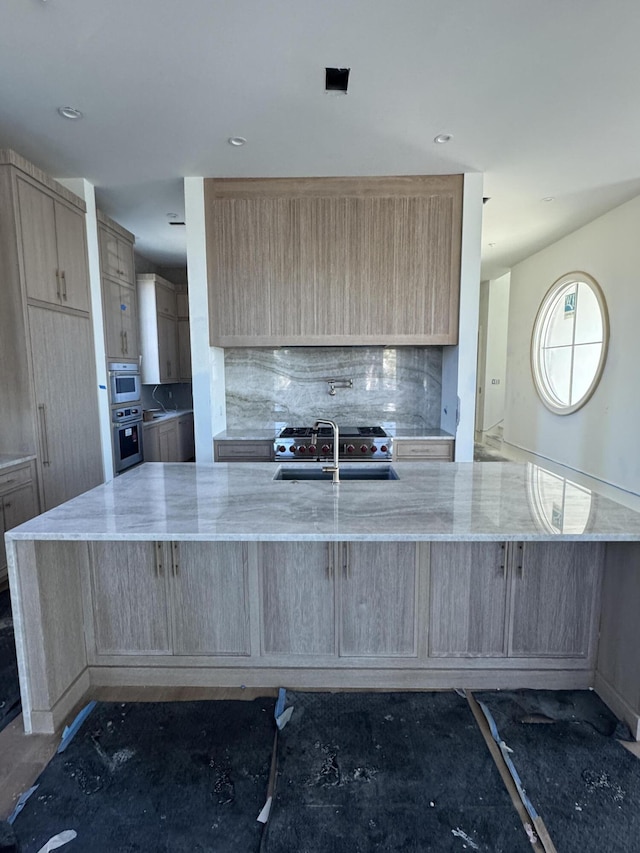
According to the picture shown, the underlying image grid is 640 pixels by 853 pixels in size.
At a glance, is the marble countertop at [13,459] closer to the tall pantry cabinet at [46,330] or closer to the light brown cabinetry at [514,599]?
the tall pantry cabinet at [46,330]

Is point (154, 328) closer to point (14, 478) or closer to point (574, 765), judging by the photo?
point (14, 478)

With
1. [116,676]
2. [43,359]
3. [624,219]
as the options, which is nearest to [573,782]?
[116,676]

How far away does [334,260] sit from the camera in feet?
12.1

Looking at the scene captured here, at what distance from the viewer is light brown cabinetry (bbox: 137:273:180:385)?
5.21m

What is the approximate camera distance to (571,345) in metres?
5.85

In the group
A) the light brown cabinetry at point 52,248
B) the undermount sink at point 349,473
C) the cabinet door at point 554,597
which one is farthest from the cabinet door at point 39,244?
the cabinet door at point 554,597

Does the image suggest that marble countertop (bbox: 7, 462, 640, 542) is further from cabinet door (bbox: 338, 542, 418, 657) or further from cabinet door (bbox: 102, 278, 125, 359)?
cabinet door (bbox: 102, 278, 125, 359)

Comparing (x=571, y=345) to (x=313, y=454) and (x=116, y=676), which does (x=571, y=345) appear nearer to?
(x=313, y=454)

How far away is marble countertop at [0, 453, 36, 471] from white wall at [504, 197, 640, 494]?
5.32 metres

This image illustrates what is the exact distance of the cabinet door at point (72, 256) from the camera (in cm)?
336

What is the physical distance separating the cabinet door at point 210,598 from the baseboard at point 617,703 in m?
1.53

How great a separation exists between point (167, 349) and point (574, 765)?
536 cm

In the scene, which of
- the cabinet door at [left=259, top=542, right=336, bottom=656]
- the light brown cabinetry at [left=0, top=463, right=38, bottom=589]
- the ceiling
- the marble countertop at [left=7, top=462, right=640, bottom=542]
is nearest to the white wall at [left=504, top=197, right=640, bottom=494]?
the ceiling

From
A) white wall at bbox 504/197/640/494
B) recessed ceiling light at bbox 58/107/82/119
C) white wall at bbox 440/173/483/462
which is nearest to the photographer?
recessed ceiling light at bbox 58/107/82/119
